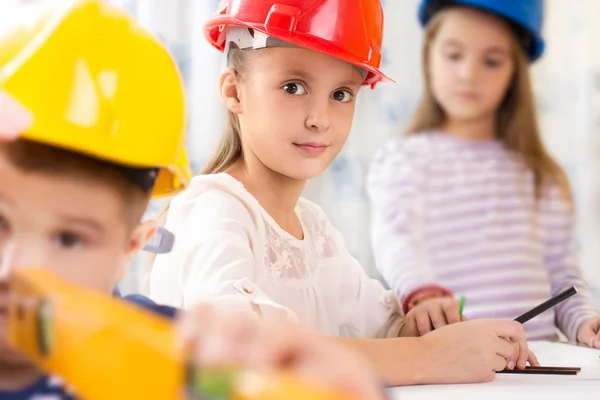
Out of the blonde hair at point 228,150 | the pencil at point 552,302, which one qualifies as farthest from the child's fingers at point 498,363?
the blonde hair at point 228,150

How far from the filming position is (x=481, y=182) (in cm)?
163

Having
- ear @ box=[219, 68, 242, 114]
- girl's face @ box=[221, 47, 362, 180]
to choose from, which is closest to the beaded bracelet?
girl's face @ box=[221, 47, 362, 180]

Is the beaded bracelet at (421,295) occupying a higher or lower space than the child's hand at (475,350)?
Result: higher

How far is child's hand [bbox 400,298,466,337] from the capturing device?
0.96 meters

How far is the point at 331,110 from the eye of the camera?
3.07 feet

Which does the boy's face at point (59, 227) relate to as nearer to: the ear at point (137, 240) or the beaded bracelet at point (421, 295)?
the ear at point (137, 240)

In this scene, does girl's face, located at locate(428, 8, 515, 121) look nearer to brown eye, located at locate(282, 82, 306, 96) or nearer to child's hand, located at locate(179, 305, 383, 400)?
brown eye, located at locate(282, 82, 306, 96)

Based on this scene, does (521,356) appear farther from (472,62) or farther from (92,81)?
(472,62)

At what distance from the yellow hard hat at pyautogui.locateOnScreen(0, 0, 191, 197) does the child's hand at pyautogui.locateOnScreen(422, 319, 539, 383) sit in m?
0.38

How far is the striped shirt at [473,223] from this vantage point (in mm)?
1529

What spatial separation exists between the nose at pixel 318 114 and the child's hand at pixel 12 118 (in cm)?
48

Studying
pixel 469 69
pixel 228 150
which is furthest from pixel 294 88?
pixel 469 69

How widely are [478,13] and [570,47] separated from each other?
0.60 metres

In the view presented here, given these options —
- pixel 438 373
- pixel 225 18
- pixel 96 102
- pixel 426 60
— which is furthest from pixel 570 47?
pixel 96 102
